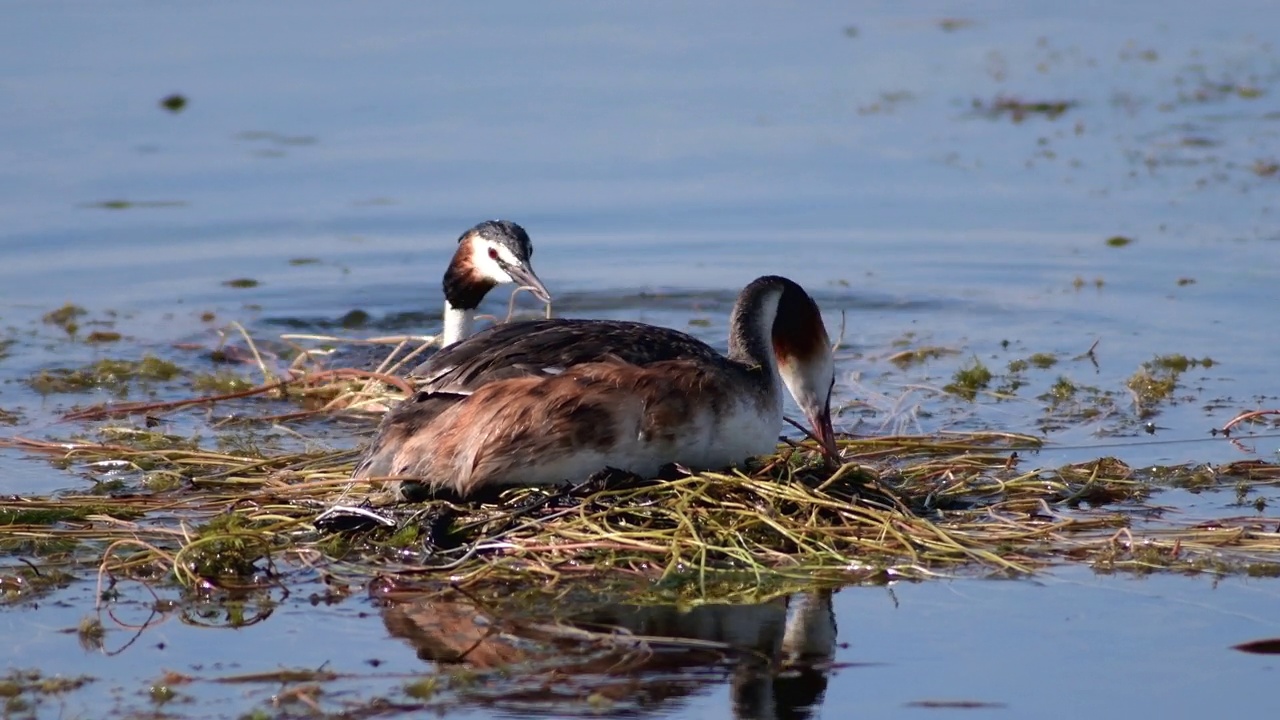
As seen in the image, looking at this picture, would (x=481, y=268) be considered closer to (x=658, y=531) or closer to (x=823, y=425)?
(x=823, y=425)

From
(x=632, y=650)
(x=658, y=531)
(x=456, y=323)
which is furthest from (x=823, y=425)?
(x=456, y=323)

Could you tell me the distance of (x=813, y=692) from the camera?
504 centimetres

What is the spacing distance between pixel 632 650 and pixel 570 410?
116 cm

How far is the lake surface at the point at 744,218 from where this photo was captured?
539 cm

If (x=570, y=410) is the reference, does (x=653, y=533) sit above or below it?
below

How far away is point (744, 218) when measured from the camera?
1225 cm

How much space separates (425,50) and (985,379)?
821 cm

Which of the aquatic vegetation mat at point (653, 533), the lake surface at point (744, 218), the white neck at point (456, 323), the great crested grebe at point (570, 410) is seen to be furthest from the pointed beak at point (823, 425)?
the white neck at point (456, 323)

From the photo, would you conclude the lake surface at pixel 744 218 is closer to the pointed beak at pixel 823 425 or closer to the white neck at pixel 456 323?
the pointed beak at pixel 823 425

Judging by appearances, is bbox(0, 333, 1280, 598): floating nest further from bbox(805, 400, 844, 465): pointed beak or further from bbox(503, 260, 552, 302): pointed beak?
bbox(503, 260, 552, 302): pointed beak

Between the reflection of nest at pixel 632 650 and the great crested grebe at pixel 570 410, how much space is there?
693mm

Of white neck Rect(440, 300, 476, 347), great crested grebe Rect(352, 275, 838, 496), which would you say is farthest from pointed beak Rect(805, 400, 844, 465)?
white neck Rect(440, 300, 476, 347)

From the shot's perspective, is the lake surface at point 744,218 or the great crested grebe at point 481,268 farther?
the great crested grebe at point 481,268

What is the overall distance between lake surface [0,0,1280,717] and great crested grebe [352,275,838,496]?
0.78 metres
